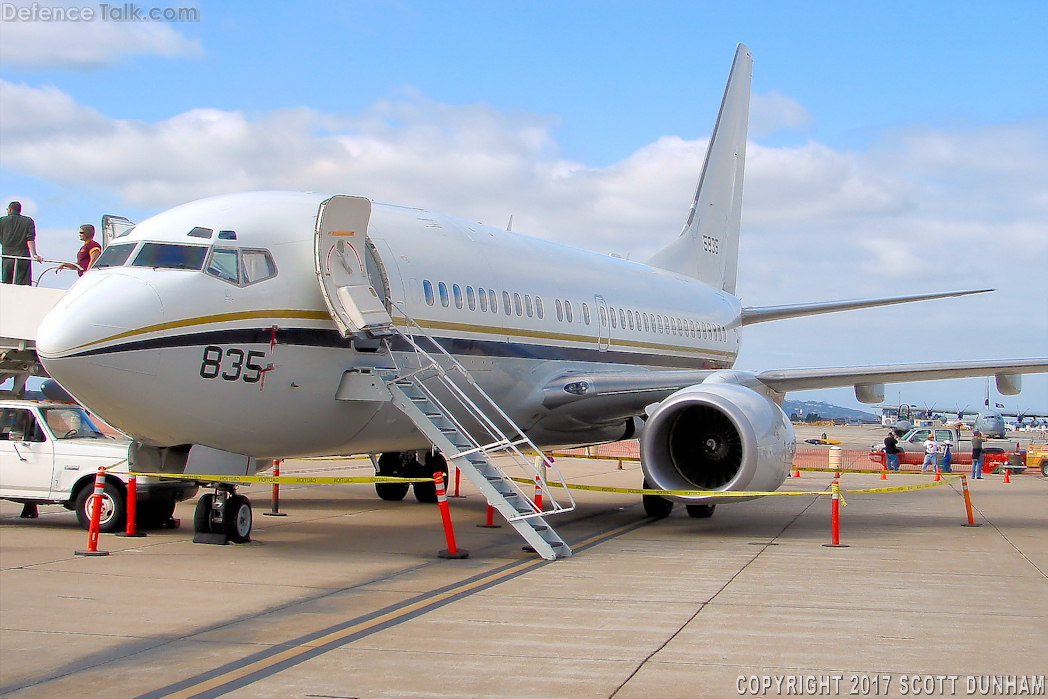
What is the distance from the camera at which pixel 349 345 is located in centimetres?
1096

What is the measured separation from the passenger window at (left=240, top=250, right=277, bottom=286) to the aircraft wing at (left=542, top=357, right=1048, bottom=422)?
488 centimetres

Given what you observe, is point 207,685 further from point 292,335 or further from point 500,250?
point 500,250

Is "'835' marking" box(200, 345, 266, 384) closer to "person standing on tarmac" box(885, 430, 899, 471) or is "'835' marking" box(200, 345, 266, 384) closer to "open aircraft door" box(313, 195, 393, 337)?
"open aircraft door" box(313, 195, 393, 337)

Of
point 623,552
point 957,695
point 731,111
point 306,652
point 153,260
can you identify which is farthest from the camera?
point 731,111

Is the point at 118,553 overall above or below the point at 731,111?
below

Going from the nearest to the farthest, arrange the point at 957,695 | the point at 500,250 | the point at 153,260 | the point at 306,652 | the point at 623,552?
the point at 957,695, the point at 306,652, the point at 153,260, the point at 623,552, the point at 500,250

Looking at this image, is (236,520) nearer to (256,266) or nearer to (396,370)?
(396,370)

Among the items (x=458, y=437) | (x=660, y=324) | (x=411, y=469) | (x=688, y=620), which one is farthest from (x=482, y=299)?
(x=688, y=620)

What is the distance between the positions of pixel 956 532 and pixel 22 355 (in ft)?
45.5

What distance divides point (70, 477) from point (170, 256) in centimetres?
428

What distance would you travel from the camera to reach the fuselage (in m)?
9.48

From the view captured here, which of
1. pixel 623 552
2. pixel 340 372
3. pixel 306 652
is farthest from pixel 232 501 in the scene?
pixel 306 652

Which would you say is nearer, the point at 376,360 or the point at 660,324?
the point at 376,360

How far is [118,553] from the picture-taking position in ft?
35.3
